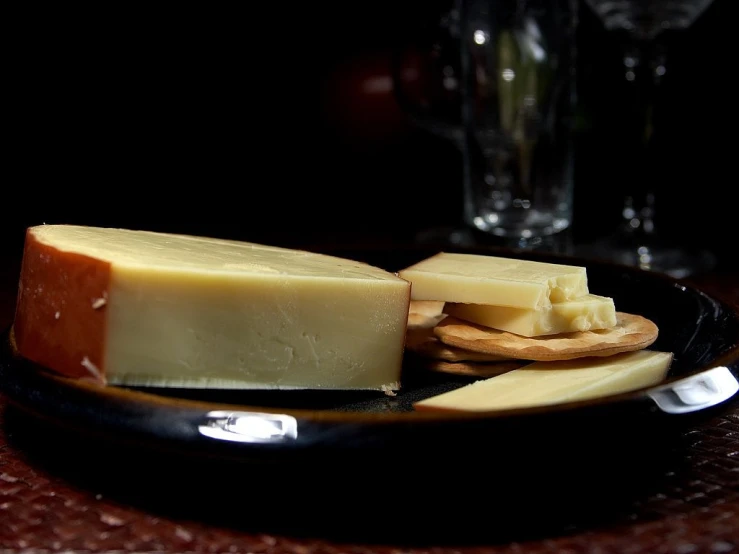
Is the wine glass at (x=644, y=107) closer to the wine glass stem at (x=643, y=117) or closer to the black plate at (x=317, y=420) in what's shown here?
the wine glass stem at (x=643, y=117)

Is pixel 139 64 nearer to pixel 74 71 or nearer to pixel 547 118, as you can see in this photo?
pixel 74 71

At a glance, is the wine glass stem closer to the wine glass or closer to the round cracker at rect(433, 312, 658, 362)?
the wine glass

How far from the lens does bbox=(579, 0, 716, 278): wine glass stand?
1441 mm

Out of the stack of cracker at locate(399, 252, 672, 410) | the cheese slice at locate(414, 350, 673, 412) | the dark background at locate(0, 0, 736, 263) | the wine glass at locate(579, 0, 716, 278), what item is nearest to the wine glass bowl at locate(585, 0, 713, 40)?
the wine glass at locate(579, 0, 716, 278)

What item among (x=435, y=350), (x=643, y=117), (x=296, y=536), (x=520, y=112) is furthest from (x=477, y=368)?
(x=643, y=117)

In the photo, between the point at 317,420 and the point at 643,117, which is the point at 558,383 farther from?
the point at 643,117

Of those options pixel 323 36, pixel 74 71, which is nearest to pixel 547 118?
pixel 323 36

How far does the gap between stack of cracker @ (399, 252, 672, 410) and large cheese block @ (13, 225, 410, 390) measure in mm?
50

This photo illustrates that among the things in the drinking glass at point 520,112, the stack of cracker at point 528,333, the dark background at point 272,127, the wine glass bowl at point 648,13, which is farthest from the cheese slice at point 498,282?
the dark background at point 272,127

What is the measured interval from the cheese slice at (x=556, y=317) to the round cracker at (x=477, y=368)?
1.0 inches

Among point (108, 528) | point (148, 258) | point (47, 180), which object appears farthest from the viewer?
point (47, 180)

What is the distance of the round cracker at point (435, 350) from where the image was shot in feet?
2.59

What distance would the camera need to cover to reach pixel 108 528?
1.93 ft

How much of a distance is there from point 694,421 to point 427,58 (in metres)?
1.17
